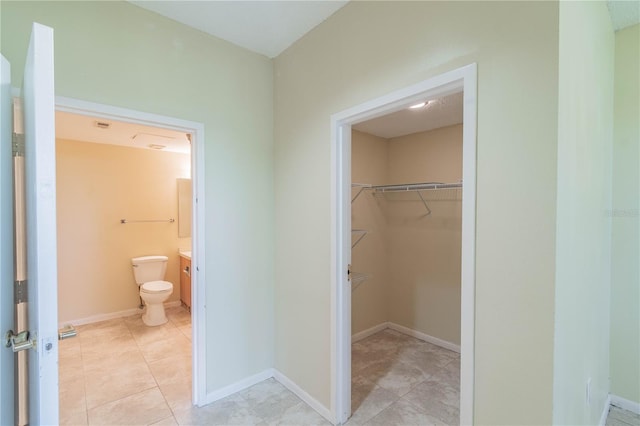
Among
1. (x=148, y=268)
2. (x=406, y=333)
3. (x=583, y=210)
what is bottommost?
(x=406, y=333)

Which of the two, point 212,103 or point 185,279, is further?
point 185,279

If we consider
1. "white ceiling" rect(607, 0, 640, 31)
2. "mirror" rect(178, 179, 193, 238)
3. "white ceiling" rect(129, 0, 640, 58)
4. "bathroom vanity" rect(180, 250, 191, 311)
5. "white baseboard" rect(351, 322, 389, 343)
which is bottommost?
"white baseboard" rect(351, 322, 389, 343)

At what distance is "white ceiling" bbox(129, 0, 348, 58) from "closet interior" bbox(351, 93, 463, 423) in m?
1.18

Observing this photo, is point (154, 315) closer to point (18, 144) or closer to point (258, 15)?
point (18, 144)

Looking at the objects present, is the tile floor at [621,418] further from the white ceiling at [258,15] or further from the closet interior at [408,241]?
the white ceiling at [258,15]

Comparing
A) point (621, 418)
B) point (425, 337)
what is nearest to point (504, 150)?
point (621, 418)

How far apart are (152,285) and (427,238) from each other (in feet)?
11.2

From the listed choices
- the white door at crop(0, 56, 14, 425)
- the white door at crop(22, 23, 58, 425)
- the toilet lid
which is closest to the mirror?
the toilet lid

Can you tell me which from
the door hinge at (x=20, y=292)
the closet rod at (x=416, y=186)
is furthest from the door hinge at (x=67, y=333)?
the closet rod at (x=416, y=186)

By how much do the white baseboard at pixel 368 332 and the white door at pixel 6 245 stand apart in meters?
2.78

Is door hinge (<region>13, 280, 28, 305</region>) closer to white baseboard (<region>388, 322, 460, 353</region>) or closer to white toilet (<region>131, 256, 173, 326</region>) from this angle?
white toilet (<region>131, 256, 173, 326</region>)

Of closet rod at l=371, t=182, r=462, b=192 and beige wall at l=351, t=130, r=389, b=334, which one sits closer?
closet rod at l=371, t=182, r=462, b=192

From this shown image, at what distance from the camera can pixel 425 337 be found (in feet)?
11.0

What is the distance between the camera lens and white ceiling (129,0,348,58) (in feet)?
6.02
